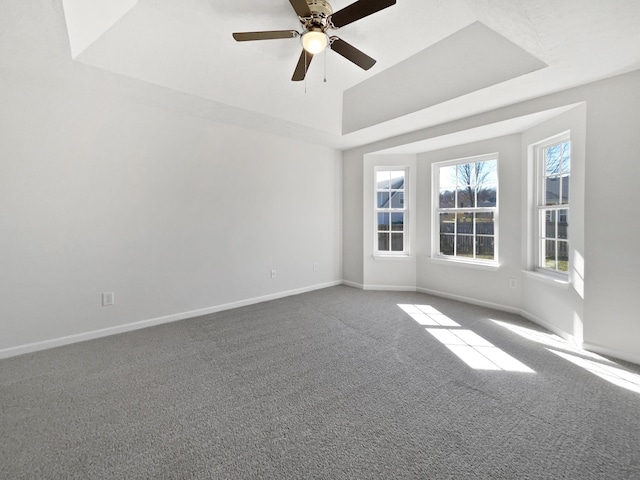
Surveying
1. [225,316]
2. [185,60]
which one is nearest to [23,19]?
[185,60]

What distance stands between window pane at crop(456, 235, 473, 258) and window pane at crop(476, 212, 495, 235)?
174mm

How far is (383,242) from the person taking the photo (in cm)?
508

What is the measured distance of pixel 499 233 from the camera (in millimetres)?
3914

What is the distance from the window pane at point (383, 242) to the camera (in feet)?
16.6

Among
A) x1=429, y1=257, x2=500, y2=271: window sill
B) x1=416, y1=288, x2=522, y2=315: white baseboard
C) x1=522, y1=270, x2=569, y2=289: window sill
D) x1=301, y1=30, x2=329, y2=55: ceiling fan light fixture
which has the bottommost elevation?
x1=416, y1=288, x2=522, y2=315: white baseboard

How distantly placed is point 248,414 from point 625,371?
300 centimetres

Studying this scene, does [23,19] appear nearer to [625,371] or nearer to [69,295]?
[69,295]

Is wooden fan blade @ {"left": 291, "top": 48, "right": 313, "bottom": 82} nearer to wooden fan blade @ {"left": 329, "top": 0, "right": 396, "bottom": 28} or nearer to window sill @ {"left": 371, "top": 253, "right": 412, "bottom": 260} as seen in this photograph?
wooden fan blade @ {"left": 329, "top": 0, "right": 396, "bottom": 28}

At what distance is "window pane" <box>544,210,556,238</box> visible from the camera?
330cm

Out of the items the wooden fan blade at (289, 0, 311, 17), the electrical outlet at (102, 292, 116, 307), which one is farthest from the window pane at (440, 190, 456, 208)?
the electrical outlet at (102, 292, 116, 307)

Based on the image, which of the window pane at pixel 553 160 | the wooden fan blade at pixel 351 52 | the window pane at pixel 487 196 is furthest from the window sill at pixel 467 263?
the wooden fan blade at pixel 351 52

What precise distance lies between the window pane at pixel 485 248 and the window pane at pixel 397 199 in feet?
4.47

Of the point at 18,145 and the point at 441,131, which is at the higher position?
the point at 441,131

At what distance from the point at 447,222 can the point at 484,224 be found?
1.81ft
